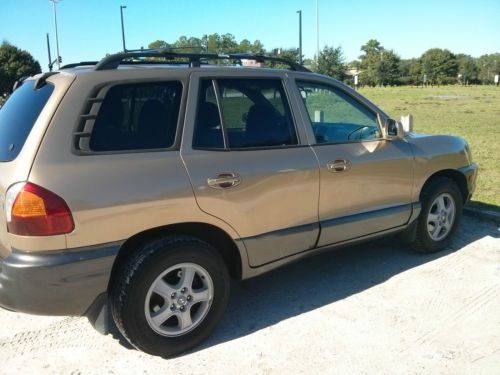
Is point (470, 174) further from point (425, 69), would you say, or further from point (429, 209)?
point (425, 69)

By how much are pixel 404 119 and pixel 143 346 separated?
3298mm

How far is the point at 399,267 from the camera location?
14.8ft

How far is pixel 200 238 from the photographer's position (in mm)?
3293

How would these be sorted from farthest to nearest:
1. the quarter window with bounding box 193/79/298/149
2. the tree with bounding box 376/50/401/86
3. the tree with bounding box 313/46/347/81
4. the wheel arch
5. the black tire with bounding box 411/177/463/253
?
the tree with bounding box 376/50/401/86 → the tree with bounding box 313/46/347/81 → the black tire with bounding box 411/177/463/253 → the quarter window with bounding box 193/79/298/149 → the wheel arch

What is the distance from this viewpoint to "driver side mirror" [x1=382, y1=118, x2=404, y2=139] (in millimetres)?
4211

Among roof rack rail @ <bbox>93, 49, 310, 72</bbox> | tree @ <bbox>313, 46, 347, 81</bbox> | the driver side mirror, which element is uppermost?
tree @ <bbox>313, 46, 347, 81</bbox>

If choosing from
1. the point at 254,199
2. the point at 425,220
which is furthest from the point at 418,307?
the point at 254,199

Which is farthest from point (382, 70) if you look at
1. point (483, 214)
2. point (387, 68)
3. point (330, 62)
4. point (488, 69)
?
point (483, 214)

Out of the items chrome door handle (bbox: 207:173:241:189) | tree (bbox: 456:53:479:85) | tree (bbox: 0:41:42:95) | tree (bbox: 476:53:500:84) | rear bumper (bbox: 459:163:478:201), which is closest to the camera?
chrome door handle (bbox: 207:173:241:189)

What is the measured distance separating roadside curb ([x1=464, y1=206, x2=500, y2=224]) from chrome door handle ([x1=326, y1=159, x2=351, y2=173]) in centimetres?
277

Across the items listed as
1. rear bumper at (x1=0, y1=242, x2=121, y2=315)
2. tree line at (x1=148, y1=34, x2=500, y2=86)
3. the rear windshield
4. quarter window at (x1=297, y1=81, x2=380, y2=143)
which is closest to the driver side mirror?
quarter window at (x1=297, y1=81, x2=380, y2=143)

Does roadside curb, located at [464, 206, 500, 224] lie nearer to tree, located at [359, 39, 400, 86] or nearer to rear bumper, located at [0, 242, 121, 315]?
rear bumper, located at [0, 242, 121, 315]

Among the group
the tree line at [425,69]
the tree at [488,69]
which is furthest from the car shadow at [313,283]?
the tree at [488,69]

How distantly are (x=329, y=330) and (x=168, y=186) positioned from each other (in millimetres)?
1552
